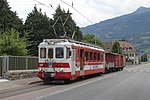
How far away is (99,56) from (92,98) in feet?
66.2

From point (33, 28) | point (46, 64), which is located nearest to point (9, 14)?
point (33, 28)

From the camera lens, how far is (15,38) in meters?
33.4

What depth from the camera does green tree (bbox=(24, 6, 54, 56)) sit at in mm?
64562

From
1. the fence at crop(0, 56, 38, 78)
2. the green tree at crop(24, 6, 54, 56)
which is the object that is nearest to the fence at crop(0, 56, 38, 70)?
the fence at crop(0, 56, 38, 78)

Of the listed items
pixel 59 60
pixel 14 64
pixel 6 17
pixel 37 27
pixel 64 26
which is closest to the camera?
pixel 59 60

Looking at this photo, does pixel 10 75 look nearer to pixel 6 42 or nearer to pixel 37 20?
pixel 6 42

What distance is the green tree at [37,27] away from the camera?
64.6 m

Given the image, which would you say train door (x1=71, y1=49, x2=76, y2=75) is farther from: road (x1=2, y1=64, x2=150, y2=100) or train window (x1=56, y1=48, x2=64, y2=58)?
road (x1=2, y1=64, x2=150, y2=100)

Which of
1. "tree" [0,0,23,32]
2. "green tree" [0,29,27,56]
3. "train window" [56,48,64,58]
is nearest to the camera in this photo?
"train window" [56,48,64,58]

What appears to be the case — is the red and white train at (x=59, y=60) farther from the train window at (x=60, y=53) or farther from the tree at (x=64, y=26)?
the tree at (x=64, y=26)

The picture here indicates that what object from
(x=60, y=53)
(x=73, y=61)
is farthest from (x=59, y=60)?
(x=73, y=61)

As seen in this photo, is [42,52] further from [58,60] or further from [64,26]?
[64,26]

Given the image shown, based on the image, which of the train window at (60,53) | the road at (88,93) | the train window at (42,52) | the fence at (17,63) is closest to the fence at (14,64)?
the fence at (17,63)

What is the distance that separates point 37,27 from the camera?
66.3 m
